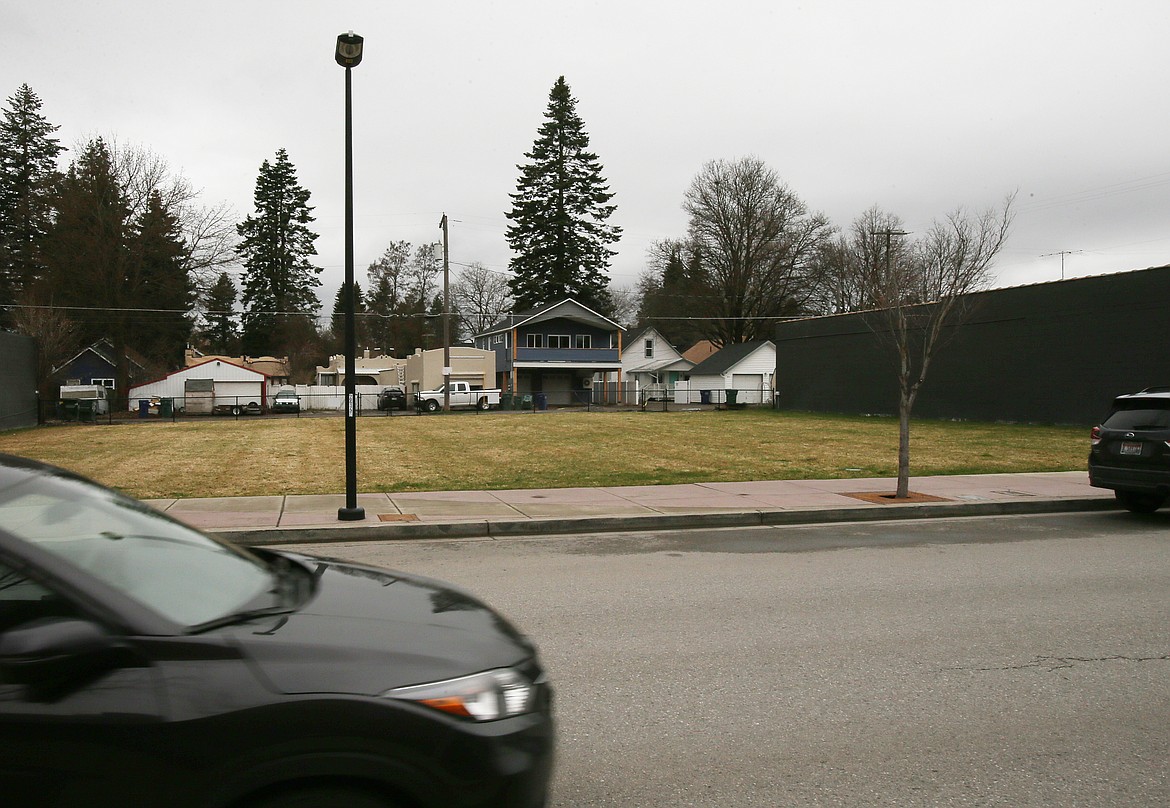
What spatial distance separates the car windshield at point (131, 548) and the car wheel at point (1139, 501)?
493 inches

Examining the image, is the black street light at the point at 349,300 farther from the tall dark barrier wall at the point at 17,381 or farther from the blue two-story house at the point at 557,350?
the blue two-story house at the point at 557,350

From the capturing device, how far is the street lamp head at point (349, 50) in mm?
10758

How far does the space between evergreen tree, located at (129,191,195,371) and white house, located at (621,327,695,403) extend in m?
33.6

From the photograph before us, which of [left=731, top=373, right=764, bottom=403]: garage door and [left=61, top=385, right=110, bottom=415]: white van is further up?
[left=731, top=373, right=764, bottom=403]: garage door

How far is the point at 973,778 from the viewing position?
3885 mm

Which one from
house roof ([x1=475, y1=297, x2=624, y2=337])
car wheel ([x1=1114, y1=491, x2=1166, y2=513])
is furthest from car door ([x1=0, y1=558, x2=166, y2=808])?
house roof ([x1=475, y1=297, x2=624, y2=337])

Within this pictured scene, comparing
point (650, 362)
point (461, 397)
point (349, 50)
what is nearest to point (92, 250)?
point (461, 397)

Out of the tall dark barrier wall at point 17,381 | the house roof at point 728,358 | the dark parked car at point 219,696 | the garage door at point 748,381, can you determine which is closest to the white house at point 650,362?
the house roof at point 728,358

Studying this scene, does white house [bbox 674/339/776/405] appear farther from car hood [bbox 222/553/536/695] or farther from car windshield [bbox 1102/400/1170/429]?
car hood [bbox 222/553/536/695]

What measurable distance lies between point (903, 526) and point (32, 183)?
62.7 metres

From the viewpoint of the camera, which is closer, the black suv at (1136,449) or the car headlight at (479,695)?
the car headlight at (479,695)

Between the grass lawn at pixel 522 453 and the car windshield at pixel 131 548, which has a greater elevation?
the car windshield at pixel 131 548

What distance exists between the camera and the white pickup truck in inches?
2062

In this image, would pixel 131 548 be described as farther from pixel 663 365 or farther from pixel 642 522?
pixel 663 365
